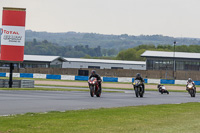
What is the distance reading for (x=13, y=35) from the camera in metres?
35.1

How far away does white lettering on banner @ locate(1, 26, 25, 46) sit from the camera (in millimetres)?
34741

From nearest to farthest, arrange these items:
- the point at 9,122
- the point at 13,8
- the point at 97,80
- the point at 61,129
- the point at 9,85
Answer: the point at 61,129
the point at 9,122
the point at 97,80
the point at 13,8
the point at 9,85

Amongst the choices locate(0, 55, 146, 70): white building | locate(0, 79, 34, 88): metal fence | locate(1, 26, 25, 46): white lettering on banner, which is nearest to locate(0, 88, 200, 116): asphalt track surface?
locate(1, 26, 25, 46): white lettering on banner

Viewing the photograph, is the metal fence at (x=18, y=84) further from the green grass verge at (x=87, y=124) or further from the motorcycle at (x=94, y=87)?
the green grass verge at (x=87, y=124)

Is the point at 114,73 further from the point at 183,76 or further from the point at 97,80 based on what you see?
the point at 97,80

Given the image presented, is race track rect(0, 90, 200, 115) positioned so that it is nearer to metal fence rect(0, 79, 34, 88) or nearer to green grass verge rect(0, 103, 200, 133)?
green grass verge rect(0, 103, 200, 133)

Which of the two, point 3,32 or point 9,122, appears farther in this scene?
point 3,32

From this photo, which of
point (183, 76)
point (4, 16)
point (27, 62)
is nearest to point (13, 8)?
point (4, 16)

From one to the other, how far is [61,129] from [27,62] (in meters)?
92.2

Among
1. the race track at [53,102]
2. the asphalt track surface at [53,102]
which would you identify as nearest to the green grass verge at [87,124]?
the asphalt track surface at [53,102]

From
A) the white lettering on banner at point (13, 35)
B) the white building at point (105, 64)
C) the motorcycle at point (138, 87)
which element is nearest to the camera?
the motorcycle at point (138, 87)

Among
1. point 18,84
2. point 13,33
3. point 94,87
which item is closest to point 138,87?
point 94,87

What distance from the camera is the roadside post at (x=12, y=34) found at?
34.5 metres

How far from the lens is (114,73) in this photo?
8656cm
